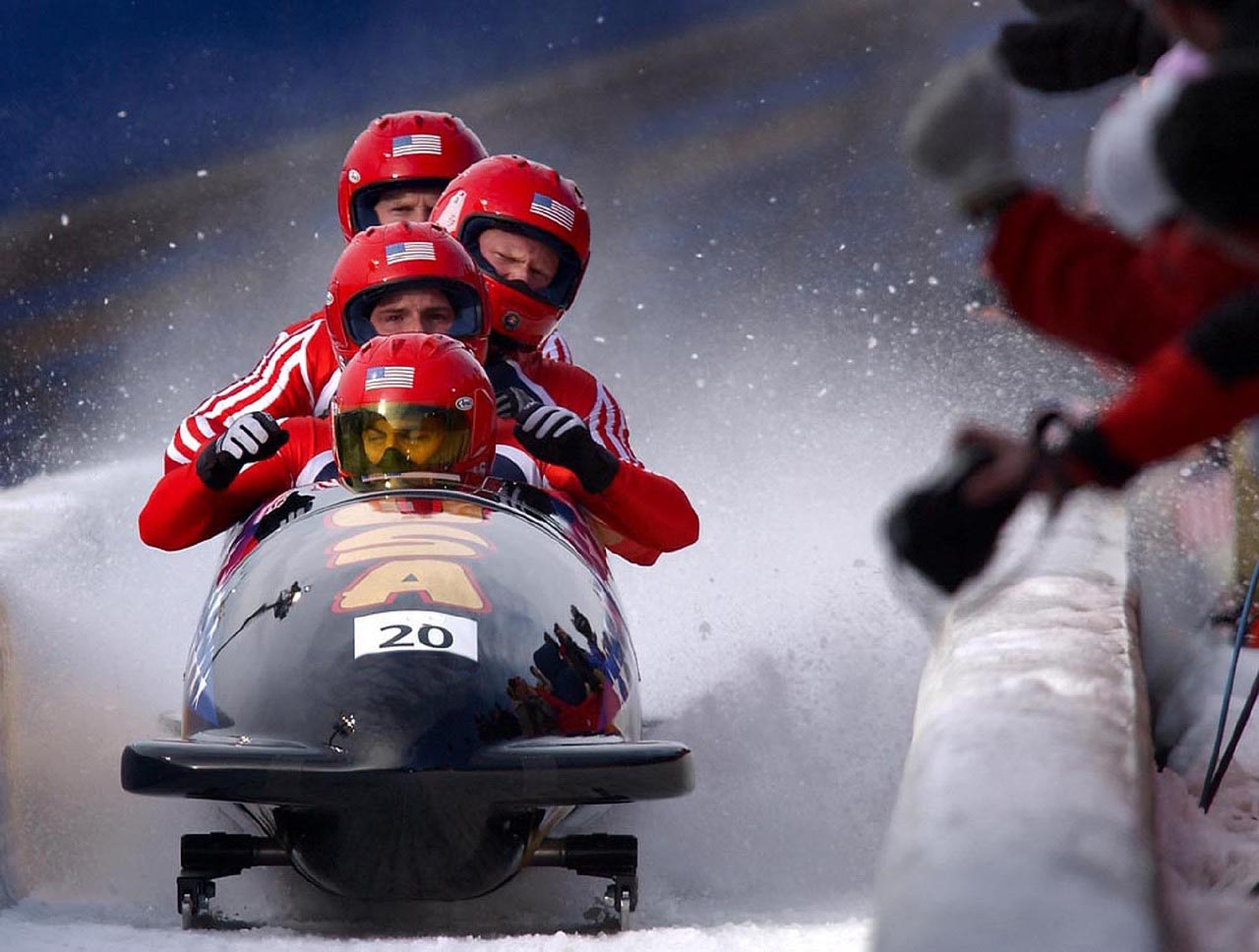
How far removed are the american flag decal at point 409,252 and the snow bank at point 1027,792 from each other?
58.8 inches

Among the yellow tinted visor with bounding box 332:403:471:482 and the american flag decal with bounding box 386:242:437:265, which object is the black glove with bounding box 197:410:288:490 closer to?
the yellow tinted visor with bounding box 332:403:471:482

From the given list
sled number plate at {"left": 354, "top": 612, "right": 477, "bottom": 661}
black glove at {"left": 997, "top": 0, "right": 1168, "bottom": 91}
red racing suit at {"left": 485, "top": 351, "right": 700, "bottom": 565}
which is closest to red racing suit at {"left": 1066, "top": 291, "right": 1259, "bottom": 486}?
black glove at {"left": 997, "top": 0, "right": 1168, "bottom": 91}

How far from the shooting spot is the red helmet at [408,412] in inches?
119

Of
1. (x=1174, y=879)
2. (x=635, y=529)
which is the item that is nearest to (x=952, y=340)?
(x=635, y=529)

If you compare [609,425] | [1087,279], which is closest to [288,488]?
[609,425]

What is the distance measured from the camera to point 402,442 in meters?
3.06

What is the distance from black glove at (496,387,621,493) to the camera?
3.35 metres

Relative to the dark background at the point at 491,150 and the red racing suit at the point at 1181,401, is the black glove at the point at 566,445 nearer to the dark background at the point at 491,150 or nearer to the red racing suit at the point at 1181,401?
the red racing suit at the point at 1181,401

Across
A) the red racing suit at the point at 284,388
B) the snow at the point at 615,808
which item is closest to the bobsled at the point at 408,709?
the snow at the point at 615,808

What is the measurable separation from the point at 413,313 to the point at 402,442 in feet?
1.82

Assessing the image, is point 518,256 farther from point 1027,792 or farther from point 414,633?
point 1027,792

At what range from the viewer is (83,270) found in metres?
7.42

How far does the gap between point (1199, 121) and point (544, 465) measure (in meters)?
2.59

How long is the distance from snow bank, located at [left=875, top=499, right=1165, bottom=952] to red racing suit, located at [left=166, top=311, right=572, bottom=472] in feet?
6.41
